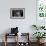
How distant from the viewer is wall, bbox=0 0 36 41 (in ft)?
23.6

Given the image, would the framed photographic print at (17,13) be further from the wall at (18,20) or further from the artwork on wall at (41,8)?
the artwork on wall at (41,8)

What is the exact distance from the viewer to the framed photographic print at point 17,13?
284 inches

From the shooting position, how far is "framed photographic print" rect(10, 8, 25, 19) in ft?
23.7

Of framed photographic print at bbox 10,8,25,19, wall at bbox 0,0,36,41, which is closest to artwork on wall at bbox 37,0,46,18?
wall at bbox 0,0,36,41

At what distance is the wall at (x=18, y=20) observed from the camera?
7.20 m

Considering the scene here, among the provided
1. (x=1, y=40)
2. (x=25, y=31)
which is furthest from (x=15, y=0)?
(x=1, y=40)

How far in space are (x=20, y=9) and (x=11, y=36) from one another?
4.39 ft

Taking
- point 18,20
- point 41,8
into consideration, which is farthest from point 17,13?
point 41,8

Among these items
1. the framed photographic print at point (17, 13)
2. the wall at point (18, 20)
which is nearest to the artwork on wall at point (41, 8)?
the wall at point (18, 20)

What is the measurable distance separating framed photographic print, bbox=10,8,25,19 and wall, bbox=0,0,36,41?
139 millimetres

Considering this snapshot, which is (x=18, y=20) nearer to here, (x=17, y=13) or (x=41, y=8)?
(x=17, y=13)

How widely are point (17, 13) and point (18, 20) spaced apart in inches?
13.0

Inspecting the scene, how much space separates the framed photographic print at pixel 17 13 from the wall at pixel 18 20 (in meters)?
0.14

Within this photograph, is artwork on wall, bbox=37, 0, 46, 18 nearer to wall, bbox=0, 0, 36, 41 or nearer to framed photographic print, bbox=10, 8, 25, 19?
wall, bbox=0, 0, 36, 41
